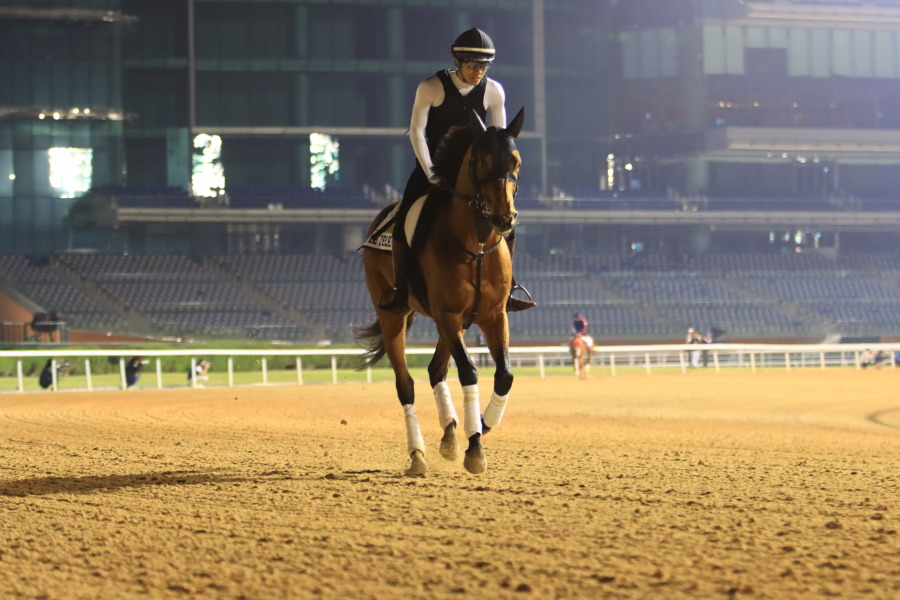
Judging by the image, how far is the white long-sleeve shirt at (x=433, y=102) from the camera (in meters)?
8.87

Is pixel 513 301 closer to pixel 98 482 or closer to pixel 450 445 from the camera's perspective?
pixel 450 445

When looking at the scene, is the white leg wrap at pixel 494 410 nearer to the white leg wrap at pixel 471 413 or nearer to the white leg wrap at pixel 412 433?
the white leg wrap at pixel 471 413

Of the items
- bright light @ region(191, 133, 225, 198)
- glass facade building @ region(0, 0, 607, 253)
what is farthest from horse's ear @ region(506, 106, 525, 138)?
bright light @ region(191, 133, 225, 198)

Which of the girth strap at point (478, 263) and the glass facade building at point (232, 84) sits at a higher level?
the glass facade building at point (232, 84)

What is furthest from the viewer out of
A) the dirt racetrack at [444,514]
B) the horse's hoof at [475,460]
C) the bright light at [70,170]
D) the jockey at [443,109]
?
the bright light at [70,170]

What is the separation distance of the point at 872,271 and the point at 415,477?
56.8 m

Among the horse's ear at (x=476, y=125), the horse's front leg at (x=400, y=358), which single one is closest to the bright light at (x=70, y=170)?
the horse's front leg at (x=400, y=358)

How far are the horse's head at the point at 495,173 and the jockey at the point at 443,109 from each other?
70 cm

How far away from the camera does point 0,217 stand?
176 feet

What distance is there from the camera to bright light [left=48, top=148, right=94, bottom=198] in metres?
54.1

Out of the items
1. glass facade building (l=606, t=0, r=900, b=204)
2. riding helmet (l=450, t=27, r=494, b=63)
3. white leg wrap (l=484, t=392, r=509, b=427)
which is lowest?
white leg wrap (l=484, t=392, r=509, b=427)

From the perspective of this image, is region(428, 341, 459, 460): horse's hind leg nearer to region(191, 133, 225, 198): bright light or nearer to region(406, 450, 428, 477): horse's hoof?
region(406, 450, 428, 477): horse's hoof

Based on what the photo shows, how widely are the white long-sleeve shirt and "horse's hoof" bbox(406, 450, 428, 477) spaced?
1865mm

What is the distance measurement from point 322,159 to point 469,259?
50412 mm
